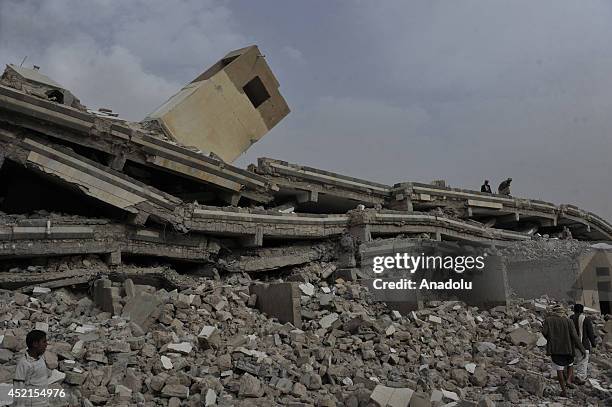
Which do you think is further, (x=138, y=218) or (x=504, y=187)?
(x=504, y=187)

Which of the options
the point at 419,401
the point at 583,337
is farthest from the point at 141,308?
the point at 583,337

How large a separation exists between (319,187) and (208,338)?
23.1 ft

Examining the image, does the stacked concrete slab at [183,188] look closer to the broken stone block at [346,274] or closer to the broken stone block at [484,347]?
the broken stone block at [346,274]

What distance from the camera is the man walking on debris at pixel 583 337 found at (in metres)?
6.95

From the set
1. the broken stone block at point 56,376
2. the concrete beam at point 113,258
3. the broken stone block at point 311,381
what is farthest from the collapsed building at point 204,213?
the broken stone block at point 56,376

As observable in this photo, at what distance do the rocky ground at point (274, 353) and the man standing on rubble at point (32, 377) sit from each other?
3.15ft

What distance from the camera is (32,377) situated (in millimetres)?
4168

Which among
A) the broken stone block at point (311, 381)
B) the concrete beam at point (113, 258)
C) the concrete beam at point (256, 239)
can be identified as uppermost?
the concrete beam at point (256, 239)

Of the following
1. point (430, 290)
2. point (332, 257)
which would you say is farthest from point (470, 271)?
point (332, 257)

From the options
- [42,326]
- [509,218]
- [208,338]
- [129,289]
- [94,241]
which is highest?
[509,218]

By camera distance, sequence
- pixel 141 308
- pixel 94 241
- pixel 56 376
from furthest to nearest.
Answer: pixel 94 241 → pixel 141 308 → pixel 56 376

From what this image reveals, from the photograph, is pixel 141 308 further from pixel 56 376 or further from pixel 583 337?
pixel 583 337

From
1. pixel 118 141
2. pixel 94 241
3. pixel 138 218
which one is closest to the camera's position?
pixel 94 241

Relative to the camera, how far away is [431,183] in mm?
15844
